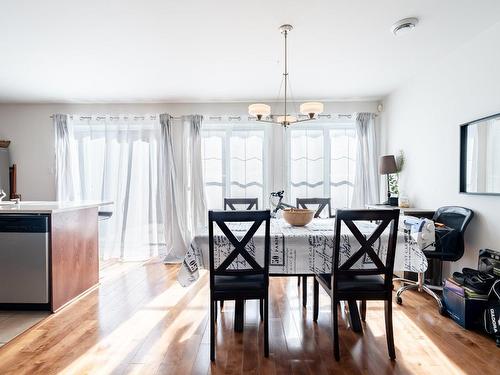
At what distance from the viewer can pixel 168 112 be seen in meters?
4.75

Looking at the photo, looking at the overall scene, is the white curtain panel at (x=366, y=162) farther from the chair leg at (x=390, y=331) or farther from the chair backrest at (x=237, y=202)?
the chair leg at (x=390, y=331)

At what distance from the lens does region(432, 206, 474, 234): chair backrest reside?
270cm

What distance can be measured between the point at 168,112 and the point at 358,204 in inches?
131

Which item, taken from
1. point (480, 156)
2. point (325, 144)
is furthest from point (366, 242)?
point (325, 144)

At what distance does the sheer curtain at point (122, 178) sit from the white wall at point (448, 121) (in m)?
3.59

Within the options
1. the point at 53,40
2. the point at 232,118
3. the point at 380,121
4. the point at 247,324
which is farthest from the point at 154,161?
the point at 380,121

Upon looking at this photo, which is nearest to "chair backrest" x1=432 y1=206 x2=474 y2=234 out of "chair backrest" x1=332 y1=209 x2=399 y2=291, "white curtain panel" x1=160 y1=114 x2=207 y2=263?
"chair backrest" x1=332 y1=209 x2=399 y2=291

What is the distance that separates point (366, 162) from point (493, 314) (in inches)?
108

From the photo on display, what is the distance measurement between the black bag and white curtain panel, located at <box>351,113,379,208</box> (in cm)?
235

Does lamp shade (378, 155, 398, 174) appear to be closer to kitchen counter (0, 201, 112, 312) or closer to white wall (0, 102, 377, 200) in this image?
white wall (0, 102, 377, 200)

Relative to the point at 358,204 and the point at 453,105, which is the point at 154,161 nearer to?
the point at 358,204

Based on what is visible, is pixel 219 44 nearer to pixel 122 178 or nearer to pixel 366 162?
pixel 122 178

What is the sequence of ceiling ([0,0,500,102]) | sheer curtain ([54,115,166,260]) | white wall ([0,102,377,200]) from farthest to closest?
white wall ([0,102,377,200]) < sheer curtain ([54,115,166,260]) < ceiling ([0,0,500,102])

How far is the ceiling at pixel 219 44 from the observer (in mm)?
2284
